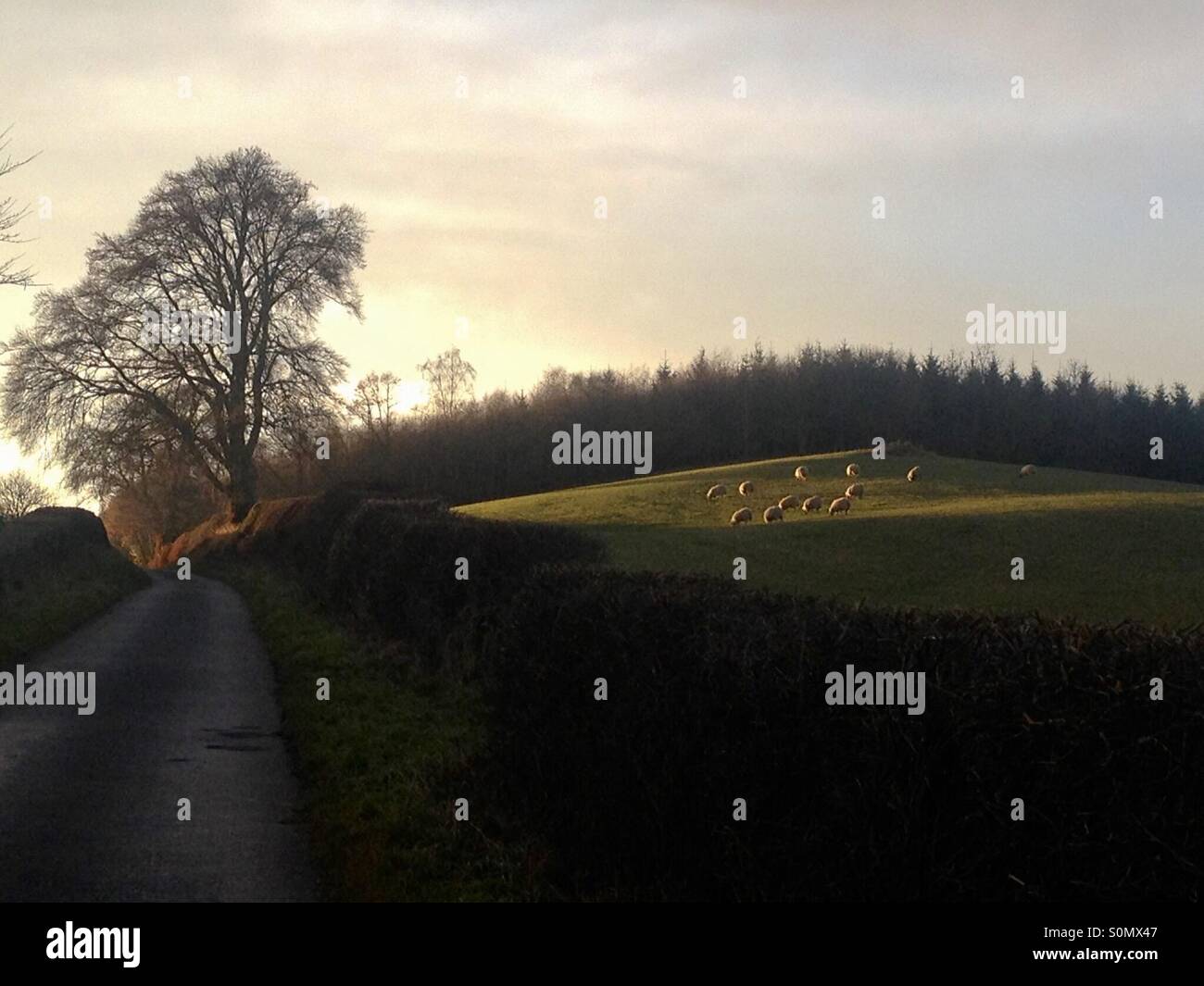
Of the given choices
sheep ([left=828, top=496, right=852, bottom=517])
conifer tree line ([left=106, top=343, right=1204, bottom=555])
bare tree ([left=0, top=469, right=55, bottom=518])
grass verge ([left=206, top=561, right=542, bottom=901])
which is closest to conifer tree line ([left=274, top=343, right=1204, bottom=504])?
conifer tree line ([left=106, top=343, right=1204, bottom=555])

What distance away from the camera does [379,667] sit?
16.8 m

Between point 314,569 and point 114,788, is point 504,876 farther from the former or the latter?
point 314,569

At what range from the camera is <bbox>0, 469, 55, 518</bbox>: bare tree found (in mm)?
55375

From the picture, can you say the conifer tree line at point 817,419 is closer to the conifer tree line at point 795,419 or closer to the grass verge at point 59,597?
the conifer tree line at point 795,419

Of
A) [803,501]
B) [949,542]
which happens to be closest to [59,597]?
[949,542]

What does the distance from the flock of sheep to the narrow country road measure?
30689mm

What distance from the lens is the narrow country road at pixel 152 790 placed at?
300 inches

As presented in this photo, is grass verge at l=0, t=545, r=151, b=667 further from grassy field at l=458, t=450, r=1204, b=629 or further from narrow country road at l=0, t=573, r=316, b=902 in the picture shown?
grassy field at l=458, t=450, r=1204, b=629

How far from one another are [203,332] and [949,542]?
2965 centimetres

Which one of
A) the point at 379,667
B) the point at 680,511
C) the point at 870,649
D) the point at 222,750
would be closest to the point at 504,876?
the point at 870,649

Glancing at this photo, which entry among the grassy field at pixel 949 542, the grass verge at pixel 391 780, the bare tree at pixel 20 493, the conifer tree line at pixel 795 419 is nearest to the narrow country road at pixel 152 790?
the grass verge at pixel 391 780

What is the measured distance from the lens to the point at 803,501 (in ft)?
169

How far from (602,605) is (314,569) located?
78.7ft

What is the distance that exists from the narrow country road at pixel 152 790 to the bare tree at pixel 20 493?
39.7 meters
